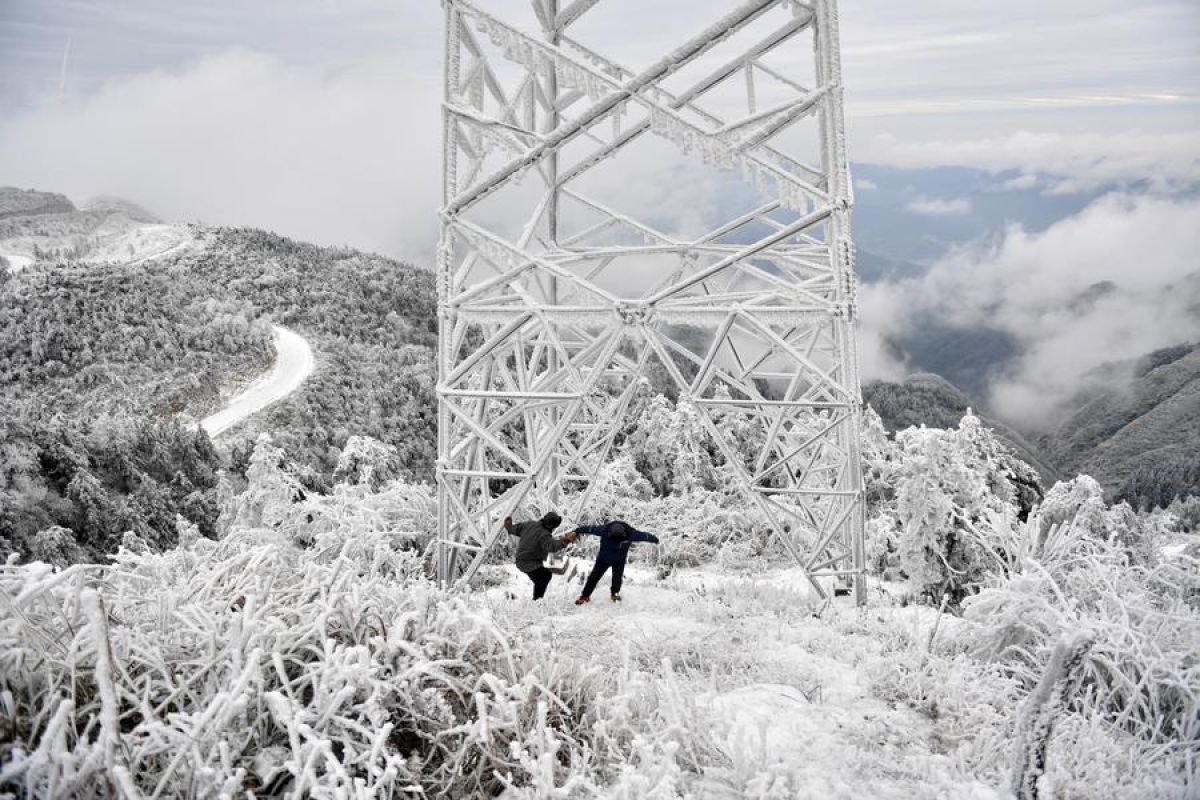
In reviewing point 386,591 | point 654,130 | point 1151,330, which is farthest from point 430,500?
point 1151,330

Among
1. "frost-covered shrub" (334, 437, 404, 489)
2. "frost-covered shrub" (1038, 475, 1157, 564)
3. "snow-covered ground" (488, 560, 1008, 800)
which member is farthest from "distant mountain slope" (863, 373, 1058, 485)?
"snow-covered ground" (488, 560, 1008, 800)

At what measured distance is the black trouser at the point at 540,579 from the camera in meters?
7.82

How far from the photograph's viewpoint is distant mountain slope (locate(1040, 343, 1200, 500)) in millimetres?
80188

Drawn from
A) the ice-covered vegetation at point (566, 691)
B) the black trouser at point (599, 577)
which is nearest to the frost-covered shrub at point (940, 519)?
the ice-covered vegetation at point (566, 691)

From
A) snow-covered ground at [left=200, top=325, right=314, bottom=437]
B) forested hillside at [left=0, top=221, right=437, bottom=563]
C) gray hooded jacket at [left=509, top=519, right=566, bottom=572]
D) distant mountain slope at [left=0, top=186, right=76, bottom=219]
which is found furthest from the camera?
distant mountain slope at [left=0, top=186, right=76, bottom=219]

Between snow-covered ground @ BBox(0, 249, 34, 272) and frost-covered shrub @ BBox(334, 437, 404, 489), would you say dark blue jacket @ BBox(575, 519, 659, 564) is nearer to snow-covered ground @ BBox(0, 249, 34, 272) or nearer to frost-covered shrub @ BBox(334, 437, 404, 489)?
frost-covered shrub @ BBox(334, 437, 404, 489)

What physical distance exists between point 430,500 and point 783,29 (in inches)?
348

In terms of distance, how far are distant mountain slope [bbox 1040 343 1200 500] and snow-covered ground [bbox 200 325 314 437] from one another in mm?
68140

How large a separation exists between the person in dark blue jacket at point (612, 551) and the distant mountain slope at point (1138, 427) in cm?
7368

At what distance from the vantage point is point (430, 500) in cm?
1284

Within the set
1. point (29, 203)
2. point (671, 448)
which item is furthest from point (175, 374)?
point (29, 203)

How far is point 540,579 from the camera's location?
785 cm

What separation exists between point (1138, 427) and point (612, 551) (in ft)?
410

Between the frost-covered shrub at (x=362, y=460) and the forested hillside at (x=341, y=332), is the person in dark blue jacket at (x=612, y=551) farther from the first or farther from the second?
the forested hillside at (x=341, y=332)
